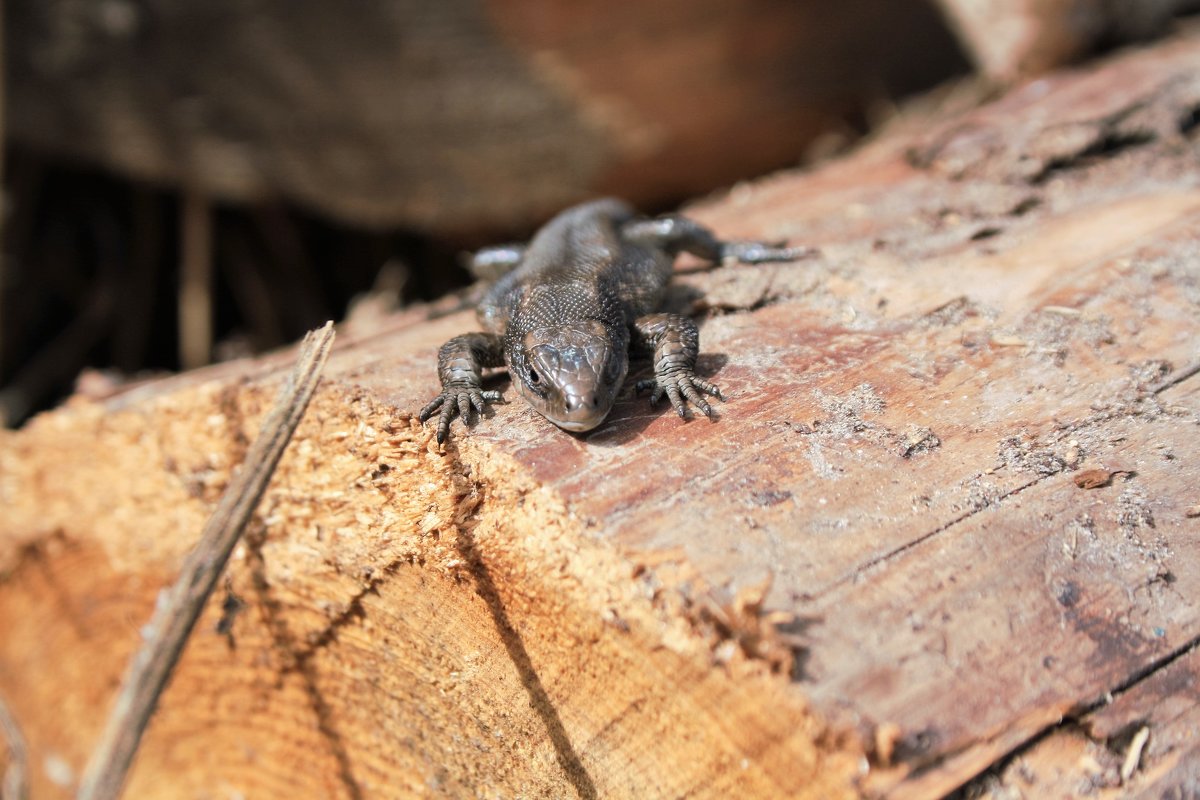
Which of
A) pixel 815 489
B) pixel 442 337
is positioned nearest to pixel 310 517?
pixel 442 337

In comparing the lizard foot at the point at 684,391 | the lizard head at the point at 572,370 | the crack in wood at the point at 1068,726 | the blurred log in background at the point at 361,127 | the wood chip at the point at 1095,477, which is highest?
the blurred log in background at the point at 361,127

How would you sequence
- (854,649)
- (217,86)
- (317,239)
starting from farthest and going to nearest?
(317,239) < (217,86) < (854,649)

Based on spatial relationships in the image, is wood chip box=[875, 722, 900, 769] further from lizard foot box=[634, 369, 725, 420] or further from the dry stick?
the dry stick

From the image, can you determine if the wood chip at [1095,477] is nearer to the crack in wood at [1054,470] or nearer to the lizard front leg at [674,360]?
the crack in wood at [1054,470]

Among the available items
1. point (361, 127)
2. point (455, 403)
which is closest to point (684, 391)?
point (455, 403)

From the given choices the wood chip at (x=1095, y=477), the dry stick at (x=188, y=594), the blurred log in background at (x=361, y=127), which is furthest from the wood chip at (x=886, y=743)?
the blurred log in background at (x=361, y=127)

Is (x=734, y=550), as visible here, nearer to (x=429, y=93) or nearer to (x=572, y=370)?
(x=572, y=370)

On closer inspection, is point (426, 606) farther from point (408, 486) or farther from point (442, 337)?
point (442, 337)
